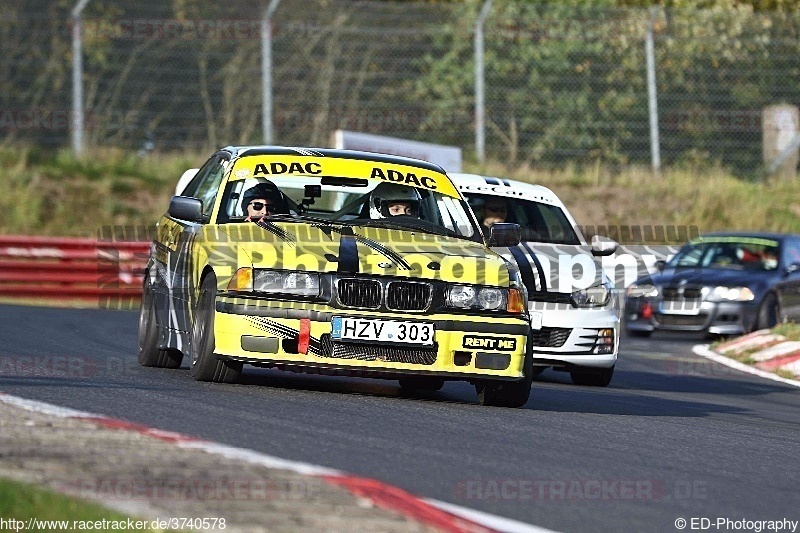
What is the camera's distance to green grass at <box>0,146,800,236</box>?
25938 millimetres

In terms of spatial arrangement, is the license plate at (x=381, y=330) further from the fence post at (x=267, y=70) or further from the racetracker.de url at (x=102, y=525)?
the fence post at (x=267, y=70)

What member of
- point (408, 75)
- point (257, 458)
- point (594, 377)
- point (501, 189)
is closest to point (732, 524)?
point (257, 458)

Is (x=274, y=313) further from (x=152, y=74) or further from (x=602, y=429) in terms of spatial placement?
(x=152, y=74)

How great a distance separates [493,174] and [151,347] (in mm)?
16743

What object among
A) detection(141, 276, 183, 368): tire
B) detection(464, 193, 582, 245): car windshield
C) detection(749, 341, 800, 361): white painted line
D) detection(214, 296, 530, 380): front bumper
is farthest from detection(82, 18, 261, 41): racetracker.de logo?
detection(214, 296, 530, 380): front bumper

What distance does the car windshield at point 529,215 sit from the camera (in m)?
13.6

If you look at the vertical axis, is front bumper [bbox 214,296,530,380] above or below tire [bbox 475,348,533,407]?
above

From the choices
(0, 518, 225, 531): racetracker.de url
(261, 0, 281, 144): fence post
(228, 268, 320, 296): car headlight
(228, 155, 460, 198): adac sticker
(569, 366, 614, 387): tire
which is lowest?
(569, 366, 614, 387): tire

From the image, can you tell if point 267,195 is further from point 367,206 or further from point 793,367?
point 793,367

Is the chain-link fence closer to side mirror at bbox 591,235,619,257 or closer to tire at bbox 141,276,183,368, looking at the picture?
side mirror at bbox 591,235,619,257

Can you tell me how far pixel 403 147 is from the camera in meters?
24.5

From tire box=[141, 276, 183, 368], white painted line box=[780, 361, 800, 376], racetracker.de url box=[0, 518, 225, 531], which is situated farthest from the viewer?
white painted line box=[780, 361, 800, 376]

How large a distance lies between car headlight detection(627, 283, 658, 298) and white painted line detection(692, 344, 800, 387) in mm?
896

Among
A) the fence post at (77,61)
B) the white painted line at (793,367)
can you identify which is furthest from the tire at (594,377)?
the fence post at (77,61)
